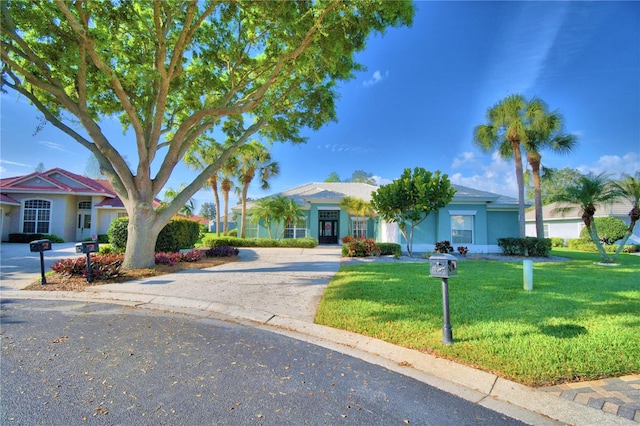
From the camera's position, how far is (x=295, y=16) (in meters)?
8.55

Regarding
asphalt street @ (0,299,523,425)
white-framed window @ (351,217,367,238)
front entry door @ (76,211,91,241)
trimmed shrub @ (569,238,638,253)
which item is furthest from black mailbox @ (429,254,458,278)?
front entry door @ (76,211,91,241)

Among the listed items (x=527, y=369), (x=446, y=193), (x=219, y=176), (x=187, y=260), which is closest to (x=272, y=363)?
(x=527, y=369)

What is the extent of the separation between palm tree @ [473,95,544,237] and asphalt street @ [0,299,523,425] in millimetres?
17223

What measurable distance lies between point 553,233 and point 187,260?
35.6m

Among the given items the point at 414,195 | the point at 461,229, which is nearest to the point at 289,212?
the point at 414,195

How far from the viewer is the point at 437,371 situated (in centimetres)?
357

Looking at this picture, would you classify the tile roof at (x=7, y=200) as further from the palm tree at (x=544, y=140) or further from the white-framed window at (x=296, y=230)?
the palm tree at (x=544, y=140)

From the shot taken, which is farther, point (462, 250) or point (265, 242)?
point (265, 242)

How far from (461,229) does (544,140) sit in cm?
688

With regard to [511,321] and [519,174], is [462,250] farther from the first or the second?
[511,321]

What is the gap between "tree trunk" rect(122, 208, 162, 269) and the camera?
9906 mm

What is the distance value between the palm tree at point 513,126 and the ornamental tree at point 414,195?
5417mm

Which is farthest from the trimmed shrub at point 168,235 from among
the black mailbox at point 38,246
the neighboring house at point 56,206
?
the neighboring house at point 56,206

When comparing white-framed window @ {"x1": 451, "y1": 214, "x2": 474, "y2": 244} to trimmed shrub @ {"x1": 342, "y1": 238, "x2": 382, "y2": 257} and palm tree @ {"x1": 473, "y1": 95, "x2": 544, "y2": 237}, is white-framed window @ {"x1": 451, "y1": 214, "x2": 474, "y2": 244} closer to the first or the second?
palm tree @ {"x1": 473, "y1": 95, "x2": 544, "y2": 237}
